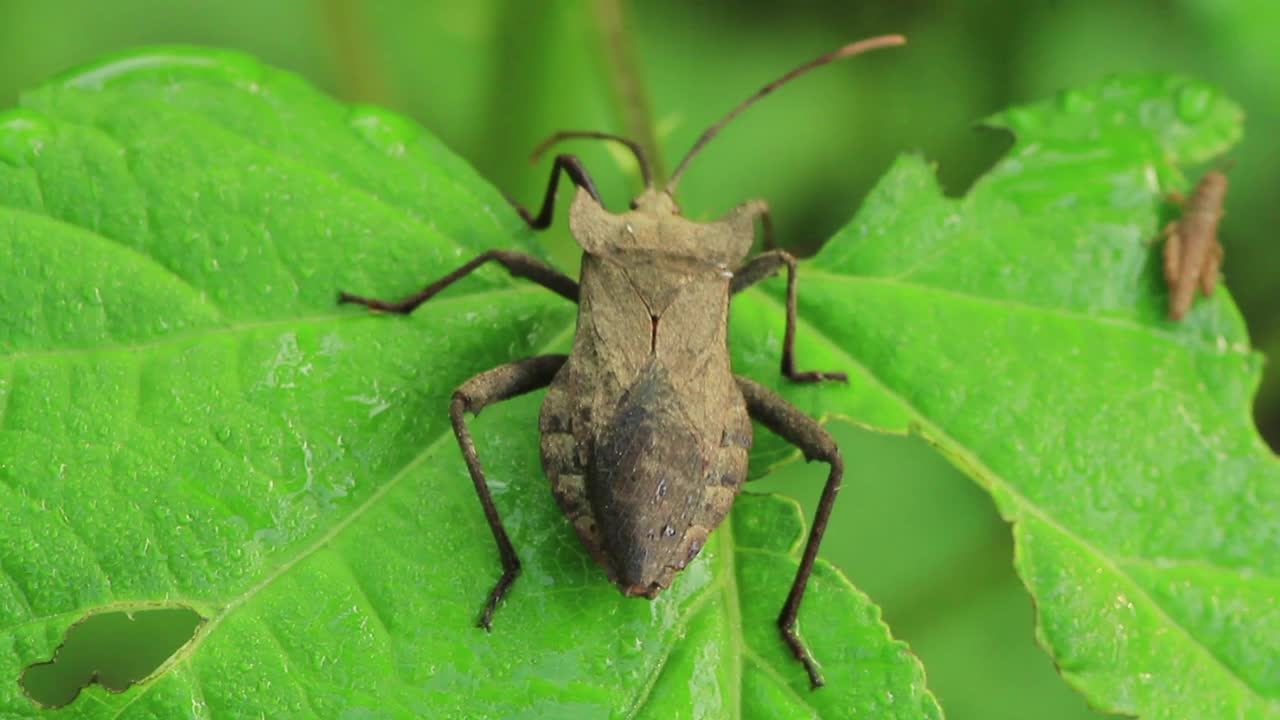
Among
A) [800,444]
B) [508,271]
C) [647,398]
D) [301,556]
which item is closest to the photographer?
[301,556]

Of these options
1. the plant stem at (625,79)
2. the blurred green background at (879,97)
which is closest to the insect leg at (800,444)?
the plant stem at (625,79)

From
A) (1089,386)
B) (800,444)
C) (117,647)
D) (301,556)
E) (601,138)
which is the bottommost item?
(117,647)

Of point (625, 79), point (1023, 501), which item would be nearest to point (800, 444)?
point (1023, 501)

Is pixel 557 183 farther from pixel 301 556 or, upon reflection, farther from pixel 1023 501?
pixel 1023 501

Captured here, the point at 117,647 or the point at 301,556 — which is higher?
the point at 301,556

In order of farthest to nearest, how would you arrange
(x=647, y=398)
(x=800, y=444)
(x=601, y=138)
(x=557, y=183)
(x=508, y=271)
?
(x=601, y=138) < (x=557, y=183) < (x=508, y=271) < (x=800, y=444) < (x=647, y=398)

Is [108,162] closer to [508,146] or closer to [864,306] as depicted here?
[508,146]

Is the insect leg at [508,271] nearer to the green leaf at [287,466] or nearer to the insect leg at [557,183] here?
the green leaf at [287,466]
